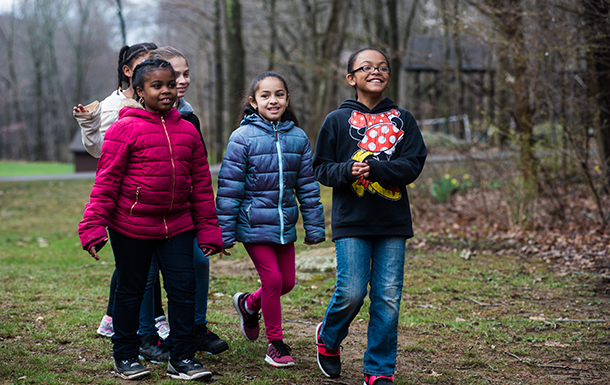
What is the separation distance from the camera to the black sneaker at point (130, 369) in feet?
10.9

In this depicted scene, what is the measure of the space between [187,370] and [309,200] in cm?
123

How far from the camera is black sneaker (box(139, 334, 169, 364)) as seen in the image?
369 centimetres

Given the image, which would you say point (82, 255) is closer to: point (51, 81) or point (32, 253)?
point (32, 253)

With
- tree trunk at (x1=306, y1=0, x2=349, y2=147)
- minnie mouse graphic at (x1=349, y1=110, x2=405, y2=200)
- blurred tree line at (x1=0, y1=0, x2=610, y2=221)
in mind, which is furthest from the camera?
tree trunk at (x1=306, y1=0, x2=349, y2=147)

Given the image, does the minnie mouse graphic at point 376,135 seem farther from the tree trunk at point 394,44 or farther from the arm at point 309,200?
the tree trunk at point 394,44

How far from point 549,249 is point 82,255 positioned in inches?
254

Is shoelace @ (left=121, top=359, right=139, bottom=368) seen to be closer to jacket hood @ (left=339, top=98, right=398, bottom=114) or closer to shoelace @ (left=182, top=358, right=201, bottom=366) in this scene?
shoelace @ (left=182, top=358, right=201, bottom=366)

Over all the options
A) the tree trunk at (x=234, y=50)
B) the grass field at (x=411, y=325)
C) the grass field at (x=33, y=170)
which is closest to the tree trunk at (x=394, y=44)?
the tree trunk at (x=234, y=50)

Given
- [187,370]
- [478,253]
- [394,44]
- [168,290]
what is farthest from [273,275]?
[394,44]

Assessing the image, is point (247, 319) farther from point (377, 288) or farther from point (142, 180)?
point (142, 180)

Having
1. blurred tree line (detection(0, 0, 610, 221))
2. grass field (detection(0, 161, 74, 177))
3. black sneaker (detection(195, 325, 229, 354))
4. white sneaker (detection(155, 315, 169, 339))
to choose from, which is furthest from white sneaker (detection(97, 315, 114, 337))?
grass field (detection(0, 161, 74, 177))

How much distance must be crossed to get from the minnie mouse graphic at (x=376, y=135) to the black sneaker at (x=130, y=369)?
5.16 ft

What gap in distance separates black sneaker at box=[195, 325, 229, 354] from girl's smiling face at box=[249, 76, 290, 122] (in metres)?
1.44

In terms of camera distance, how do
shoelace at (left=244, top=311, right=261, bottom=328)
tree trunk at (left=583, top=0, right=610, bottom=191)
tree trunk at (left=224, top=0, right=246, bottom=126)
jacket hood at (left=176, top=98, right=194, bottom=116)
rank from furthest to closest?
tree trunk at (left=224, top=0, right=246, bottom=126) → tree trunk at (left=583, top=0, right=610, bottom=191) → shoelace at (left=244, top=311, right=261, bottom=328) → jacket hood at (left=176, top=98, right=194, bottom=116)
